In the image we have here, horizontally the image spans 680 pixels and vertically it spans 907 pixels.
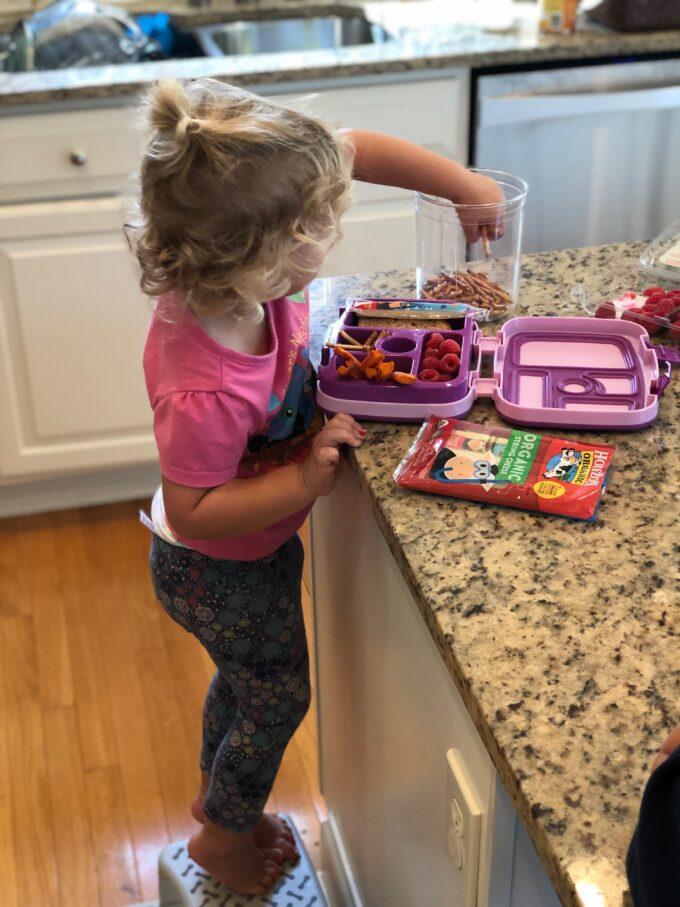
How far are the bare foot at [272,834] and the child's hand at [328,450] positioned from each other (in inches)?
25.7

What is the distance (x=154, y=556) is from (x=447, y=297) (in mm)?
449

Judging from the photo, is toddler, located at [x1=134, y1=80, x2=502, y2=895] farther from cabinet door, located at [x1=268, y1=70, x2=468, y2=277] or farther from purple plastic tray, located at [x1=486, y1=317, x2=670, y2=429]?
cabinet door, located at [x1=268, y1=70, x2=468, y2=277]

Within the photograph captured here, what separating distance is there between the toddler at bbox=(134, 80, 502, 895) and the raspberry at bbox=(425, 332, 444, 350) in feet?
0.39

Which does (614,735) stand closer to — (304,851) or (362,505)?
(362,505)

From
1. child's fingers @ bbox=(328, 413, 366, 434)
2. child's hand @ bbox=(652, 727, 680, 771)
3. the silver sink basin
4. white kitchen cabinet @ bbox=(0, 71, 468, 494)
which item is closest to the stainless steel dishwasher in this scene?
white kitchen cabinet @ bbox=(0, 71, 468, 494)

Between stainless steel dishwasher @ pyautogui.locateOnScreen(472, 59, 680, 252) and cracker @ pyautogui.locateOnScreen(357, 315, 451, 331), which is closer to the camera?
cracker @ pyautogui.locateOnScreen(357, 315, 451, 331)

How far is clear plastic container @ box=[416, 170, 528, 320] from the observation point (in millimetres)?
1155

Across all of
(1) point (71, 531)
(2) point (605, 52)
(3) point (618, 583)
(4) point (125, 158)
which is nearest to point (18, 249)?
(4) point (125, 158)

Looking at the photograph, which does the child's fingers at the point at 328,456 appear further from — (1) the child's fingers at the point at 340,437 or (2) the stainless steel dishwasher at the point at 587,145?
(2) the stainless steel dishwasher at the point at 587,145

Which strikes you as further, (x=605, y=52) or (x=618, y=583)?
(x=605, y=52)

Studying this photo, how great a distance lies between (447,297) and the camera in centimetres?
117

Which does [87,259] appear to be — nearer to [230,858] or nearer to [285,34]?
[285,34]

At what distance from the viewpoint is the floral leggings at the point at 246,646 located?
3.74 ft

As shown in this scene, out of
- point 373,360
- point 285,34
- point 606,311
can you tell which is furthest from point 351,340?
point 285,34
